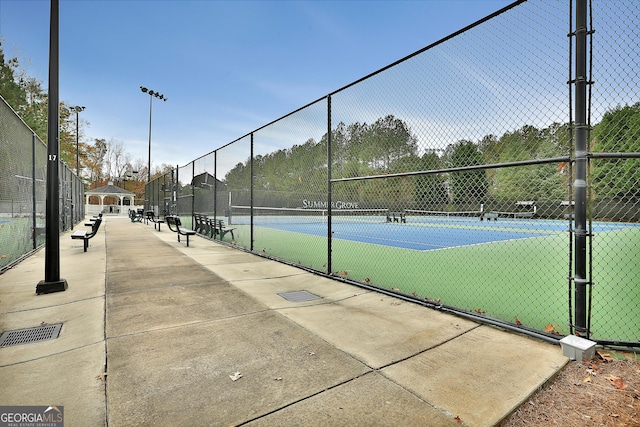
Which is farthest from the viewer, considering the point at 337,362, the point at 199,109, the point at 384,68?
the point at 199,109

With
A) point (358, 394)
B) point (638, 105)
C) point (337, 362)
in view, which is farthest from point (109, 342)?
point (638, 105)

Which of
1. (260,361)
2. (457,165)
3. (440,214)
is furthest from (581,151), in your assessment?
(440,214)

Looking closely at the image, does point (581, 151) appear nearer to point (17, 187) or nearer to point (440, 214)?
point (440, 214)

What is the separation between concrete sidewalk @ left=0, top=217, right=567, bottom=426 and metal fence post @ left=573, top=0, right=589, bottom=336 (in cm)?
63

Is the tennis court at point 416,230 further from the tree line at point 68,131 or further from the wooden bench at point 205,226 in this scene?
the tree line at point 68,131

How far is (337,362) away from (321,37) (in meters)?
24.8

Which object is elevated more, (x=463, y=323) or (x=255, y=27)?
(x=255, y=27)

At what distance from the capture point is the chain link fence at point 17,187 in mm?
5773

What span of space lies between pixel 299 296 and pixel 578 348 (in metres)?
3.14

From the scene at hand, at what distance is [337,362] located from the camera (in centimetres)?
250

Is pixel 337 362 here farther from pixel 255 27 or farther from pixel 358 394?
pixel 255 27

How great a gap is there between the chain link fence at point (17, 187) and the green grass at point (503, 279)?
5941 mm

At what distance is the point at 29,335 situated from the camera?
304 centimetres

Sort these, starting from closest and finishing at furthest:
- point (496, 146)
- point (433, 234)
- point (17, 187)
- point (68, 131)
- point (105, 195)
→ point (496, 146) < point (17, 187) < point (433, 234) < point (68, 131) < point (105, 195)
